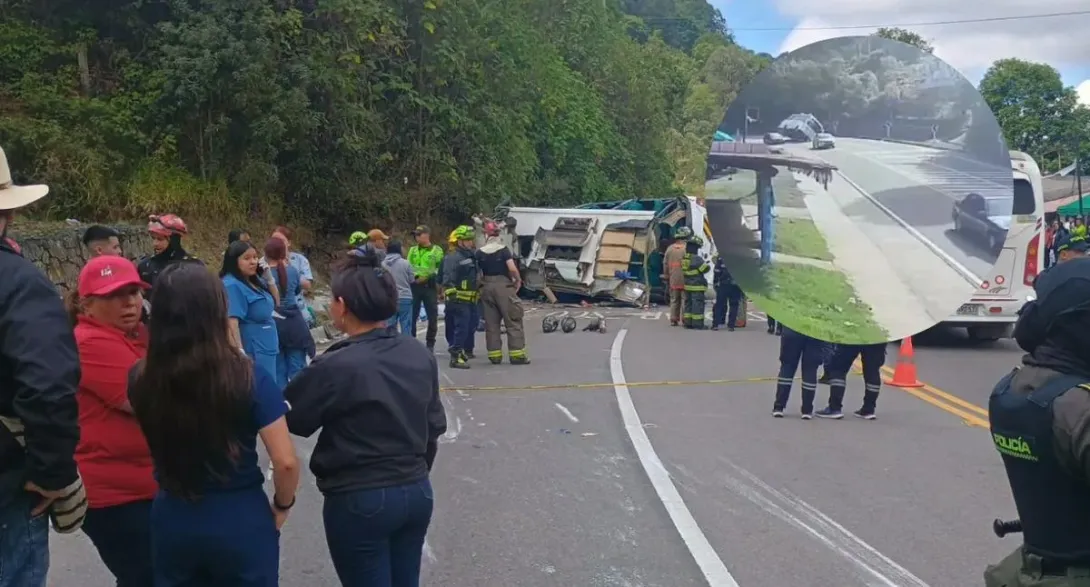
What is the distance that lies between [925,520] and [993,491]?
41.3 inches

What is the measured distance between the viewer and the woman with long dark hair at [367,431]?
3627 mm

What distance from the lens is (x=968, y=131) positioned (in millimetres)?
4023

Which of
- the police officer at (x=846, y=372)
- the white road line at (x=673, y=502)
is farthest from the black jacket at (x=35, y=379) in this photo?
the police officer at (x=846, y=372)

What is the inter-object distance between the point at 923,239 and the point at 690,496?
3.52m

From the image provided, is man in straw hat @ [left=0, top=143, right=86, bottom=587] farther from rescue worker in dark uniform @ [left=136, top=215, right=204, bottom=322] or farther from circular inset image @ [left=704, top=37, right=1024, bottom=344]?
rescue worker in dark uniform @ [left=136, top=215, right=204, bottom=322]

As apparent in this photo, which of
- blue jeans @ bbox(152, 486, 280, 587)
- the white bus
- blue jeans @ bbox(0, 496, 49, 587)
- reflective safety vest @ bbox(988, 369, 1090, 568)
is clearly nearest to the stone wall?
blue jeans @ bbox(0, 496, 49, 587)

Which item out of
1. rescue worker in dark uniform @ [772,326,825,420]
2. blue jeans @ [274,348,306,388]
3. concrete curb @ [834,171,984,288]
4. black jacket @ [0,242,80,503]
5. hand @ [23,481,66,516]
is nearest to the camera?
black jacket @ [0,242,80,503]

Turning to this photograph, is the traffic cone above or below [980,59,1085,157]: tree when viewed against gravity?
below

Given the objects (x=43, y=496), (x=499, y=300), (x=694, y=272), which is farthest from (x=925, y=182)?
(x=694, y=272)

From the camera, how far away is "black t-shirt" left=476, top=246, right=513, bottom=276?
1410cm

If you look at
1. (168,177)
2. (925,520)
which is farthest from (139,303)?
(168,177)

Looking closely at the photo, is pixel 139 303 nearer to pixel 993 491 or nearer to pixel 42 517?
pixel 42 517

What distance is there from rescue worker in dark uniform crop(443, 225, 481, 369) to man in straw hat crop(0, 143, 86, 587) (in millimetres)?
10750

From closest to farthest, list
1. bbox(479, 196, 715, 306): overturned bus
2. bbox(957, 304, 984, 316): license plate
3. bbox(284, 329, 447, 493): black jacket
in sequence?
bbox(284, 329, 447, 493): black jacket, bbox(957, 304, 984, 316): license plate, bbox(479, 196, 715, 306): overturned bus
